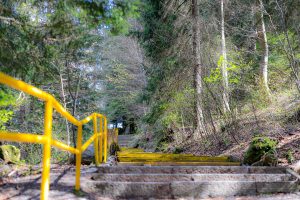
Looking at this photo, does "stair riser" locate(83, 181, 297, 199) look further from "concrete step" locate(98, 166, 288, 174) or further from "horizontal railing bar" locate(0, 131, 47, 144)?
"horizontal railing bar" locate(0, 131, 47, 144)

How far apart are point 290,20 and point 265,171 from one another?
237 inches

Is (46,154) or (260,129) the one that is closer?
(46,154)

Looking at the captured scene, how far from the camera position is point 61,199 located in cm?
310

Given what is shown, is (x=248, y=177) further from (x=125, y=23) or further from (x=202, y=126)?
(x=202, y=126)

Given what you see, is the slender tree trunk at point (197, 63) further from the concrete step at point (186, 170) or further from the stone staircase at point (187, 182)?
the stone staircase at point (187, 182)

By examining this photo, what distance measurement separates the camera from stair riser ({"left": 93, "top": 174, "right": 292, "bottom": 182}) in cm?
413

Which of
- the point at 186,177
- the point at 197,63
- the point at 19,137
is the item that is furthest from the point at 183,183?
the point at 197,63

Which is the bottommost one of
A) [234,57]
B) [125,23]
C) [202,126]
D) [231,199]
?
[231,199]

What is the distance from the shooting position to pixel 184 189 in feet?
12.8

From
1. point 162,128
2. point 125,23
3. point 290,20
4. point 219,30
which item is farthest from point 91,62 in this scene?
point 125,23

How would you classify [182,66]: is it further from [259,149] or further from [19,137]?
[19,137]

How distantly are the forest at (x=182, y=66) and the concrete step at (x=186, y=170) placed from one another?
1039 mm

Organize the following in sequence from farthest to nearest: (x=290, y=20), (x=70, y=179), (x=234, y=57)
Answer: (x=234, y=57)
(x=290, y=20)
(x=70, y=179)

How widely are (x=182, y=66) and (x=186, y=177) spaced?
9160mm
